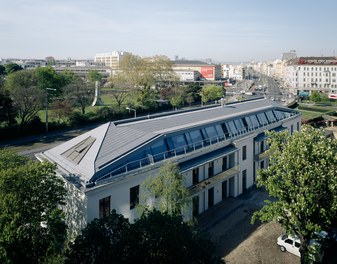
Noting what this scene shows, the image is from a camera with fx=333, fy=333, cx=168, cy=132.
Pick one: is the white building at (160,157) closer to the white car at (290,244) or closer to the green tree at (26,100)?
the white car at (290,244)

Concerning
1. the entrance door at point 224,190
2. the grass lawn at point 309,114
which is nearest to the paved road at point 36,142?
the entrance door at point 224,190

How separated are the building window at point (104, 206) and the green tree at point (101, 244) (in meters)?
5.71

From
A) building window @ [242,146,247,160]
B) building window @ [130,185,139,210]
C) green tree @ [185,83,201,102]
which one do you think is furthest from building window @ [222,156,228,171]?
green tree @ [185,83,201,102]

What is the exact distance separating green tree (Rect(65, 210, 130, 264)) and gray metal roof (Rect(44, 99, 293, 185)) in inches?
240

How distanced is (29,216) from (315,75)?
446 ft

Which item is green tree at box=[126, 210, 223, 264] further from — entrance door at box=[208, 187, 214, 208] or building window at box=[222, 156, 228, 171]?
building window at box=[222, 156, 228, 171]

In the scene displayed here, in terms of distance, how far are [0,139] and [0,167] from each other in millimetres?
35773

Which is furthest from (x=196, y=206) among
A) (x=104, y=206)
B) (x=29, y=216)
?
(x=29, y=216)

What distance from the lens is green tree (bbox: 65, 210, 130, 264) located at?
1285 centimetres

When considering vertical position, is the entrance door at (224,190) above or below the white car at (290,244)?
above

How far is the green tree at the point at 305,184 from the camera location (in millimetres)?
17234

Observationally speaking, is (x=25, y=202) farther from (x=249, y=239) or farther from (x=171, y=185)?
(x=249, y=239)

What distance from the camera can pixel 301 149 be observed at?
17.8 m

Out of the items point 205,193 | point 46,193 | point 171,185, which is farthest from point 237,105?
point 46,193
